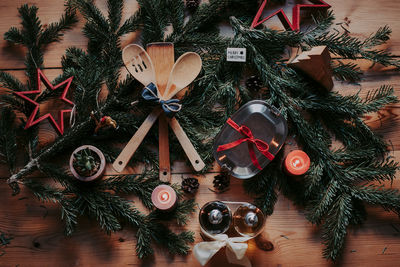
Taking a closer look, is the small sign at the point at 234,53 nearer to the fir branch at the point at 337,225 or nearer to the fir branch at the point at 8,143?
the fir branch at the point at 337,225

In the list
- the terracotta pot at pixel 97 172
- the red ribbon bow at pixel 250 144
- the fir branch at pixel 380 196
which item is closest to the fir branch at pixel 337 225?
the fir branch at pixel 380 196

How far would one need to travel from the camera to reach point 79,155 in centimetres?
103

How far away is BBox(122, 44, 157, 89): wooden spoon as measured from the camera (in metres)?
1.08

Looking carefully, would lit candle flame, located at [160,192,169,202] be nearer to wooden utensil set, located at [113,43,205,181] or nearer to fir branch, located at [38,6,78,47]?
wooden utensil set, located at [113,43,205,181]

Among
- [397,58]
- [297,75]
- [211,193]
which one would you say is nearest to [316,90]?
[297,75]

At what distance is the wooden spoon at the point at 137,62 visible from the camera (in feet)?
3.55

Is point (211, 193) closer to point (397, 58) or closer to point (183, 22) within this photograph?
point (183, 22)

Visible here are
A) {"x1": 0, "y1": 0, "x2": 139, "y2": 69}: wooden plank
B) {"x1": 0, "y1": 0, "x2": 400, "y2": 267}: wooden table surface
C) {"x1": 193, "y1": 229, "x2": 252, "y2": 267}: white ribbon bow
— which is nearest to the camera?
{"x1": 193, "y1": 229, "x2": 252, "y2": 267}: white ribbon bow

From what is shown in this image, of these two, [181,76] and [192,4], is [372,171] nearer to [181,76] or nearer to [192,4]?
[181,76]

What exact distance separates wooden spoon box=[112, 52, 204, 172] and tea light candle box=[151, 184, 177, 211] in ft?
0.36

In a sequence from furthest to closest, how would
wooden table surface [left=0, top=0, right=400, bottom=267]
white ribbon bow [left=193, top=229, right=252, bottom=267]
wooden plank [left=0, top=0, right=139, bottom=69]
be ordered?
wooden plank [left=0, top=0, right=139, bottom=69] → wooden table surface [left=0, top=0, right=400, bottom=267] → white ribbon bow [left=193, top=229, right=252, bottom=267]

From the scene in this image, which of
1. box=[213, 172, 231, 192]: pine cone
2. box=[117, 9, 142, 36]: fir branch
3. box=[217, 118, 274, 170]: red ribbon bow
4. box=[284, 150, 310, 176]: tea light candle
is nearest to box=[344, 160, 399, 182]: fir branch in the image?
box=[284, 150, 310, 176]: tea light candle

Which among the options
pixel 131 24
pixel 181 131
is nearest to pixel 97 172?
pixel 181 131

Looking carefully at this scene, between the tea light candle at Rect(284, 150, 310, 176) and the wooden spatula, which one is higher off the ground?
the wooden spatula
